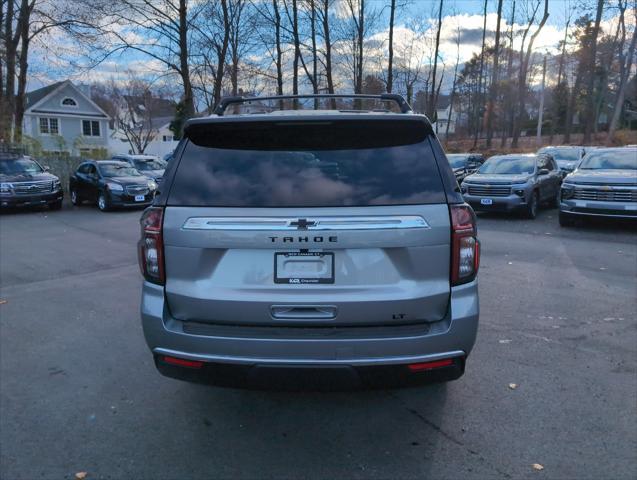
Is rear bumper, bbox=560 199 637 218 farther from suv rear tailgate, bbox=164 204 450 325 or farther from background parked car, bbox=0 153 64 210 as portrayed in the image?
background parked car, bbox=0 153 64 210

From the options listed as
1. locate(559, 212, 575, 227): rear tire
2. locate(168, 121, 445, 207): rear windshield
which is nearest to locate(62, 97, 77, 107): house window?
locate(559, 212, 575, 227): rear tire

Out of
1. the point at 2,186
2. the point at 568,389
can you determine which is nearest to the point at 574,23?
the point at 2,186

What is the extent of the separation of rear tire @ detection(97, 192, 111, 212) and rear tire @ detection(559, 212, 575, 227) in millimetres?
12774

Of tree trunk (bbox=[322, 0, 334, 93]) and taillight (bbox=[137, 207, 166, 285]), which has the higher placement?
Answer: tree trunk (bbox=[322, 0, 334, 93])

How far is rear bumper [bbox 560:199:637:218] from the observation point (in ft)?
34.8

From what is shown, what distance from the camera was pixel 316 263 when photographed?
9.26 feet

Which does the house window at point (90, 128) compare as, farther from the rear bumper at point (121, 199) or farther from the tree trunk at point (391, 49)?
the rear bumper at point (121, 199)

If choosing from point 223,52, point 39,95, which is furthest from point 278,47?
point 39,95

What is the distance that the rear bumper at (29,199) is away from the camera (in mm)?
14914

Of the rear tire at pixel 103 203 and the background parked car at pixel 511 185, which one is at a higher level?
the background parked car at pixel 511 185

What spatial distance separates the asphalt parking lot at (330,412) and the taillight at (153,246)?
1085mm

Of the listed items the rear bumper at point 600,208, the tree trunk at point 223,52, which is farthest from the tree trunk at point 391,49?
the rear bumper at point 600,208

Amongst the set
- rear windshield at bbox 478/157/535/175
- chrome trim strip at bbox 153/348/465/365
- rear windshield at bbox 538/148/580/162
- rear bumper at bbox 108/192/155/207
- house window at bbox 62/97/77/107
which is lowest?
rear bumper at bbox 108/192/155/207

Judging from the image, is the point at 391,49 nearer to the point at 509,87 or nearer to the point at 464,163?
the point at 464,163
